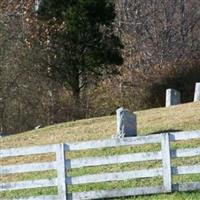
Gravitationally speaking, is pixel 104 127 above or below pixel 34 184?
above

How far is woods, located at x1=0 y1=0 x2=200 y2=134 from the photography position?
35438 millimetres

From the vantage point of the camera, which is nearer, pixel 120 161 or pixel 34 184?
pixel 120 161

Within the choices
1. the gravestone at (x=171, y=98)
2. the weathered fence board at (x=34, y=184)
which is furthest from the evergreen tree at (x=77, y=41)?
the weathered fence board at (x=34, y=184)

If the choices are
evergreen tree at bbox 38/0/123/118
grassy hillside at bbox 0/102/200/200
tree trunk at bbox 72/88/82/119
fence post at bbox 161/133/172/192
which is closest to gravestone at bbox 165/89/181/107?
grassy hillside at bbox 0/102/200/200

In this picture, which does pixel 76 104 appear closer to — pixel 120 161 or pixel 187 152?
pixel 120 161

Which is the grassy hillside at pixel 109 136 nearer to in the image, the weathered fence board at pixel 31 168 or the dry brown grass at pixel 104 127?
the dry brown grass at pixel 104 127

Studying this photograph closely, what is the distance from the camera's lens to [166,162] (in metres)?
12.2

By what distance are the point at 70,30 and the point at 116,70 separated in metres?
3.95

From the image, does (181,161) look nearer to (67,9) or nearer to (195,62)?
(67,9)

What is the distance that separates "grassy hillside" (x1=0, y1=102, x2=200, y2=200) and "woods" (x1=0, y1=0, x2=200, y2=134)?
10.5 meters

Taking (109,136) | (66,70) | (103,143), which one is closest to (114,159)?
(103,143)

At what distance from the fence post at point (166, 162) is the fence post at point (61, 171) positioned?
1.71m

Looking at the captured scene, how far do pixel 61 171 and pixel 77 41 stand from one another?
80.8 ft

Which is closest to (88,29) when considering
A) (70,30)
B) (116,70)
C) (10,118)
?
(70,30)
